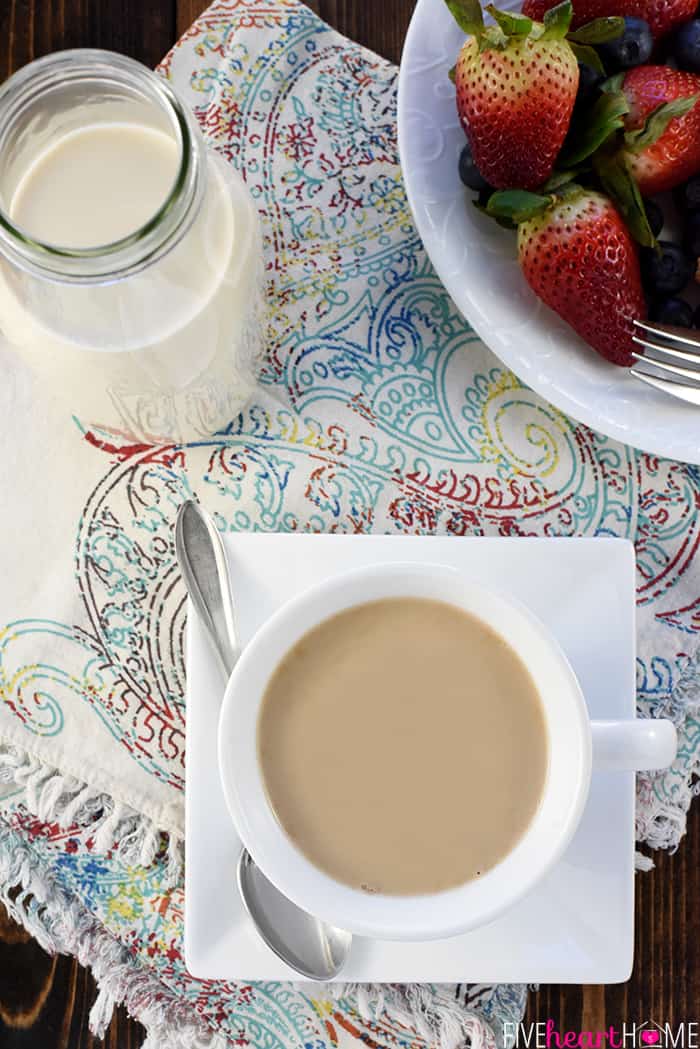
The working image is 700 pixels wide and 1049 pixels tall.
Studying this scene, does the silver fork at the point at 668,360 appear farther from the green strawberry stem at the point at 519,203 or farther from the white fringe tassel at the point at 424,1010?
the white fringe tassel at the point at 424,1010

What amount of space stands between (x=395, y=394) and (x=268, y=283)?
0.51 feet

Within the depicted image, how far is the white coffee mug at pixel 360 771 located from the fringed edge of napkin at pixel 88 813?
20cm

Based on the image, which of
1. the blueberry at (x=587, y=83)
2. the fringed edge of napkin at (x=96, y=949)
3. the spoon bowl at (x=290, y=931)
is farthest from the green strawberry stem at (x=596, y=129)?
the fringed edge of napkin at (x=96, y=949)

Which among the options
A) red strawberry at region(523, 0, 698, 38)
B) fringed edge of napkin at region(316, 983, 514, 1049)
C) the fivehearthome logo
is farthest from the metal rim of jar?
the fivehearthome logo

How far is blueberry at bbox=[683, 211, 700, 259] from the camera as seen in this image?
35.5 inches

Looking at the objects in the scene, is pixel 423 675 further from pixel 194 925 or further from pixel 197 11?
pixel 197 11

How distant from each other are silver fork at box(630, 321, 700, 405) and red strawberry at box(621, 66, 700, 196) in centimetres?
13

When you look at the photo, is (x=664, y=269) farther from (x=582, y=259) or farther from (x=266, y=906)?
(x=266, y=906)

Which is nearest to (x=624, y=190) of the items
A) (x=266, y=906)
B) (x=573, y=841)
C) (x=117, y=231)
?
(x=117, y=231)

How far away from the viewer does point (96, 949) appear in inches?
37.8

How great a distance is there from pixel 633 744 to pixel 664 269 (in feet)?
1.29

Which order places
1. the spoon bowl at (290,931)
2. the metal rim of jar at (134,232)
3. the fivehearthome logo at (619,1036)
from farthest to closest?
1. the fivehearthome logo at (619,1036)
2. the spoon bowl at (290,931)
3. the metal rim of jar at (134,232)

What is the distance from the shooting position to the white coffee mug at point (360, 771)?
762 millimetres

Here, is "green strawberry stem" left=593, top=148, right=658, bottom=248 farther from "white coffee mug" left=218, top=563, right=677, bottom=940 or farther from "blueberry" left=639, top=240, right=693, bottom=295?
"white coffee mug" left=218, top=563, right=677, bottom=940
